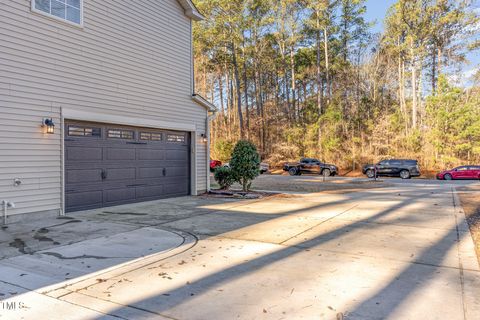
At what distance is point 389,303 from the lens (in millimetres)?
3057

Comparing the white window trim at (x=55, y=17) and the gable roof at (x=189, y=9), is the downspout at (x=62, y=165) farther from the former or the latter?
the gable roof at (x=189, y=9)

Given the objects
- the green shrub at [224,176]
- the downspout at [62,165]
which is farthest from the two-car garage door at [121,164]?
the green shrub at [224,176]

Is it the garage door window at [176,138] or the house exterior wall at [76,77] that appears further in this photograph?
the garage door window at [176,138]

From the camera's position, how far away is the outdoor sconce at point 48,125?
7.12 meters

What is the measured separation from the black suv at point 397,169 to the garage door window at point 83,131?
18.0 m

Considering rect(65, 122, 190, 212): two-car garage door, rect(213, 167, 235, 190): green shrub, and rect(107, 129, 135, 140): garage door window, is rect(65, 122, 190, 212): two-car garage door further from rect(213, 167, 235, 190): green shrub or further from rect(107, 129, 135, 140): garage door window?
rect(213, 167, 235, 190): green shrub

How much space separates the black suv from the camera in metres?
21.8

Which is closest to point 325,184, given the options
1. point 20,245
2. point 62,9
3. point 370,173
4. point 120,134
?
point 370,173

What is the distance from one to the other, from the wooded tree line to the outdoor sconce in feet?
70.9

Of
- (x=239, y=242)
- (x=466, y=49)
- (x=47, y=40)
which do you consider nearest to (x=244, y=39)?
(x=466, y=49)

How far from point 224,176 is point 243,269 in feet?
27.3

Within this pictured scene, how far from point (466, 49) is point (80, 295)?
32195 mm

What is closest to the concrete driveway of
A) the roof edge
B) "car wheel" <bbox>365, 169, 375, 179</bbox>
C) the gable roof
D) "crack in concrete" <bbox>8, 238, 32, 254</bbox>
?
"crack in concrete" <bbox>8, 238, 32, 254</bbox>

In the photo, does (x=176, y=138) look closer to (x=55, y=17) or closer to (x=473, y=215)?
(x=55, y=17)
